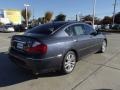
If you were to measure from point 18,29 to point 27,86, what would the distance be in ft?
92.4

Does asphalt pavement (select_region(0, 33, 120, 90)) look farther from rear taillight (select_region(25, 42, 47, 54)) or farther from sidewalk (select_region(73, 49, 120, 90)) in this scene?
rear taillight (select_region(25, 42, 47, 54))

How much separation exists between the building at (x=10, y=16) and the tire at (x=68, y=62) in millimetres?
63711

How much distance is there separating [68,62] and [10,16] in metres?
68.0

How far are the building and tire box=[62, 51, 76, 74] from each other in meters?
63.7

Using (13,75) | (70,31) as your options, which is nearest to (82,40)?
(70,31)

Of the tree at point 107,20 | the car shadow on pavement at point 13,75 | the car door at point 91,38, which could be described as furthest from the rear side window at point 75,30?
the tree at point 107,20

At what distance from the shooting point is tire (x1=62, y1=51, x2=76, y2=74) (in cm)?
489

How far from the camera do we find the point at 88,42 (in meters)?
5.96

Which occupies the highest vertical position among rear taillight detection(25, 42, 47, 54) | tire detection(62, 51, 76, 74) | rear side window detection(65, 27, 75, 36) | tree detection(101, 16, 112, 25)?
tree detection(101, 16, 112, 25)

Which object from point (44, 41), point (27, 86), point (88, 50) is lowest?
point (27, 86)

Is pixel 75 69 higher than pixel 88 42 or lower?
lower

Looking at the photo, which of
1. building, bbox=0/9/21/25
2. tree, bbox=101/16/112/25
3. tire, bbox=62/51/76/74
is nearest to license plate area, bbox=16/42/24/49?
tire, bbox=62/51/76/74

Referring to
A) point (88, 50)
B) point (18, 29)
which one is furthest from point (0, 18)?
point (88, 50)

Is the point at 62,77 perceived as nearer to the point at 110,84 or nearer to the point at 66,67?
the point at 66,67
